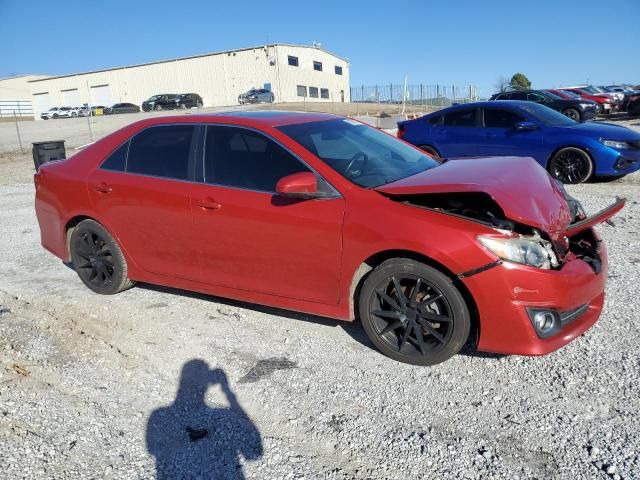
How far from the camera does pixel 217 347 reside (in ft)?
12.4

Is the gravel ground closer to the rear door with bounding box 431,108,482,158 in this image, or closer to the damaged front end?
the damaged front end

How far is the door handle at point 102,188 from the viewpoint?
447cm

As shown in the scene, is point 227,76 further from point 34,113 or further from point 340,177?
point 340,177

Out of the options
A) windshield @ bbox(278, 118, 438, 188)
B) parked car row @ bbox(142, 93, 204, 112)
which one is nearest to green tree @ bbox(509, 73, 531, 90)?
parked car row @ bbox(142, 93, 204, 112)

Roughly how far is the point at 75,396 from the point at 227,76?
59.5 metres

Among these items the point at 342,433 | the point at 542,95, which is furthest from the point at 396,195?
the point at 542,95

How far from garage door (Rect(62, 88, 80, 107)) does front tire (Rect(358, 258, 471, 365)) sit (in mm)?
72605

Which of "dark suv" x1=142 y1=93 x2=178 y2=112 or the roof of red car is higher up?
"dark suv" x1=142 y1=93 x2=178 y2=112

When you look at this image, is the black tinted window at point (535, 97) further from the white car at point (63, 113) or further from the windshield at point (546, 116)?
the white car at point (63, 113)

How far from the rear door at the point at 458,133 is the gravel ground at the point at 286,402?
5.72 m

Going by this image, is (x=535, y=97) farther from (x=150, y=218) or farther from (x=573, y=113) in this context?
(x=150, y=218)

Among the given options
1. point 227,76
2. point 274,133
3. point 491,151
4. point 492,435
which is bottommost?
point 492,435

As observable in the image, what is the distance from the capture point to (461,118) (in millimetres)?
9875

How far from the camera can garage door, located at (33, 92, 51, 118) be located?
69.7 m
